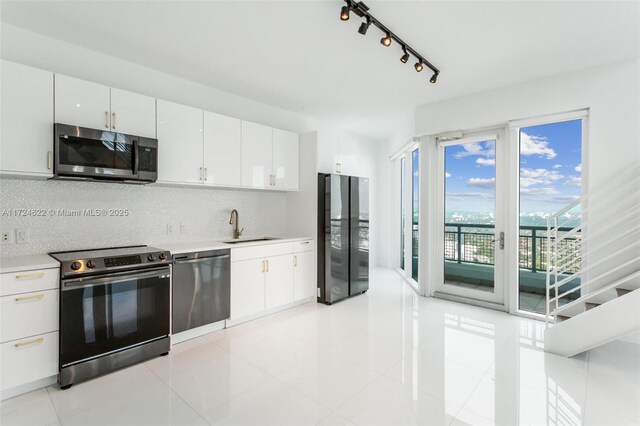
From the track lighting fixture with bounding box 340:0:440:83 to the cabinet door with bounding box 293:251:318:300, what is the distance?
2.69m

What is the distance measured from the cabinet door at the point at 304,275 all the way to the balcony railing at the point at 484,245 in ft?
6.72

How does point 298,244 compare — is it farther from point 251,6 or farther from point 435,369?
point 251,6

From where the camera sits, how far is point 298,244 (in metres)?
4.25

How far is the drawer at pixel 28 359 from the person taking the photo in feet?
6.97

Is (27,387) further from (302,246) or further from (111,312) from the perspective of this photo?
(302,246)

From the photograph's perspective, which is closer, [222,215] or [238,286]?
[238,286]

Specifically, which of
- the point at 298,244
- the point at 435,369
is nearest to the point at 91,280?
the point at 298,244

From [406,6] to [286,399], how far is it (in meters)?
3.02

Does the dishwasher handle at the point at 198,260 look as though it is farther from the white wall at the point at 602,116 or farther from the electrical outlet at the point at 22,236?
the white wall at the point at 602,116

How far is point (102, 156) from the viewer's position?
8.84 feet

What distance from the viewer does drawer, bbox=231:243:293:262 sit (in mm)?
3504

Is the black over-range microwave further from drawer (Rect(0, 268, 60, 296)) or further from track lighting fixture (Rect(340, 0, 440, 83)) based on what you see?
track lighting fixture (Rect(340, 0, 440, 83))

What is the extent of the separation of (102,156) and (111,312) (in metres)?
1.33

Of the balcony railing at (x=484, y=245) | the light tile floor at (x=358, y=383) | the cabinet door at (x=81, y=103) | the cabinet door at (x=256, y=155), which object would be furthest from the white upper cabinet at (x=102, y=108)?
the balcony railing at (x=484, y=245)
